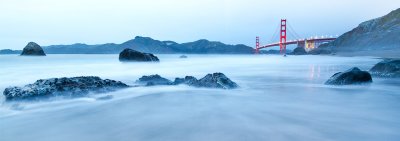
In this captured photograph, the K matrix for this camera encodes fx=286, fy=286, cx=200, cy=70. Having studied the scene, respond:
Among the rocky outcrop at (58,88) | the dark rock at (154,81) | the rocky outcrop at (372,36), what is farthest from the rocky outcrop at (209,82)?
the rocky outcrop at (372,36)

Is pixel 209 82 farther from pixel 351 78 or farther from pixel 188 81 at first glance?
pixel 351 78

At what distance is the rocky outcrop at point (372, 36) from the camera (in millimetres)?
52406

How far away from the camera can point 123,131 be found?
118 inches

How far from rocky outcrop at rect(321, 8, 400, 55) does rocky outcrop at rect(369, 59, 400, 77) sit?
155 feet

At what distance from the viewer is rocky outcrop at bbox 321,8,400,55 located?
52.4m

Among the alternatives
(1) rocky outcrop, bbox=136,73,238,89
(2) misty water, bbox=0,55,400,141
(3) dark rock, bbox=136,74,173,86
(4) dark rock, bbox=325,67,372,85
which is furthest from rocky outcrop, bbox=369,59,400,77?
(3) dark rock, bbox=136,74,173,86

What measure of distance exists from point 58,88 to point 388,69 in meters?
8.84

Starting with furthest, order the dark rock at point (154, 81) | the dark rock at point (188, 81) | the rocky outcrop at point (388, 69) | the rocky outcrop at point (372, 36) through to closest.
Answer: the rocky outcrop at point (372, 36), the rocky outcrop at point (388, 69), the dark rock at point (154, 81), the dark rock at point (188, 81)

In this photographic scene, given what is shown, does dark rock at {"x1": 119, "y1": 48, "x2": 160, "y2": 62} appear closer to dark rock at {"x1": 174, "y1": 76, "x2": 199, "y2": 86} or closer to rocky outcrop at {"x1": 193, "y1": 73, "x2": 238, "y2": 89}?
dark rock at {"x1": 174, "y1": 76, "x2": 199, "y2": 86}

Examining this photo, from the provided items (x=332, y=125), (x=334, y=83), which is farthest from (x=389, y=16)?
(x=332, y=125)

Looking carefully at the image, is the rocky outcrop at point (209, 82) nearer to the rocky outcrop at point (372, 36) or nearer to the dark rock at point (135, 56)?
the dark rock at point (135, 56)

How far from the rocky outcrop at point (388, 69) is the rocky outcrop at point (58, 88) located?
302 inches

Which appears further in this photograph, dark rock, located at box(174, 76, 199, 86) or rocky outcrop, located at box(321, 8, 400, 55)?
rocky outcrop, located at box(321, 8, 400, 55)

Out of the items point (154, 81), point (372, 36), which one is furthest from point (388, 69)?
point (372, 36)
